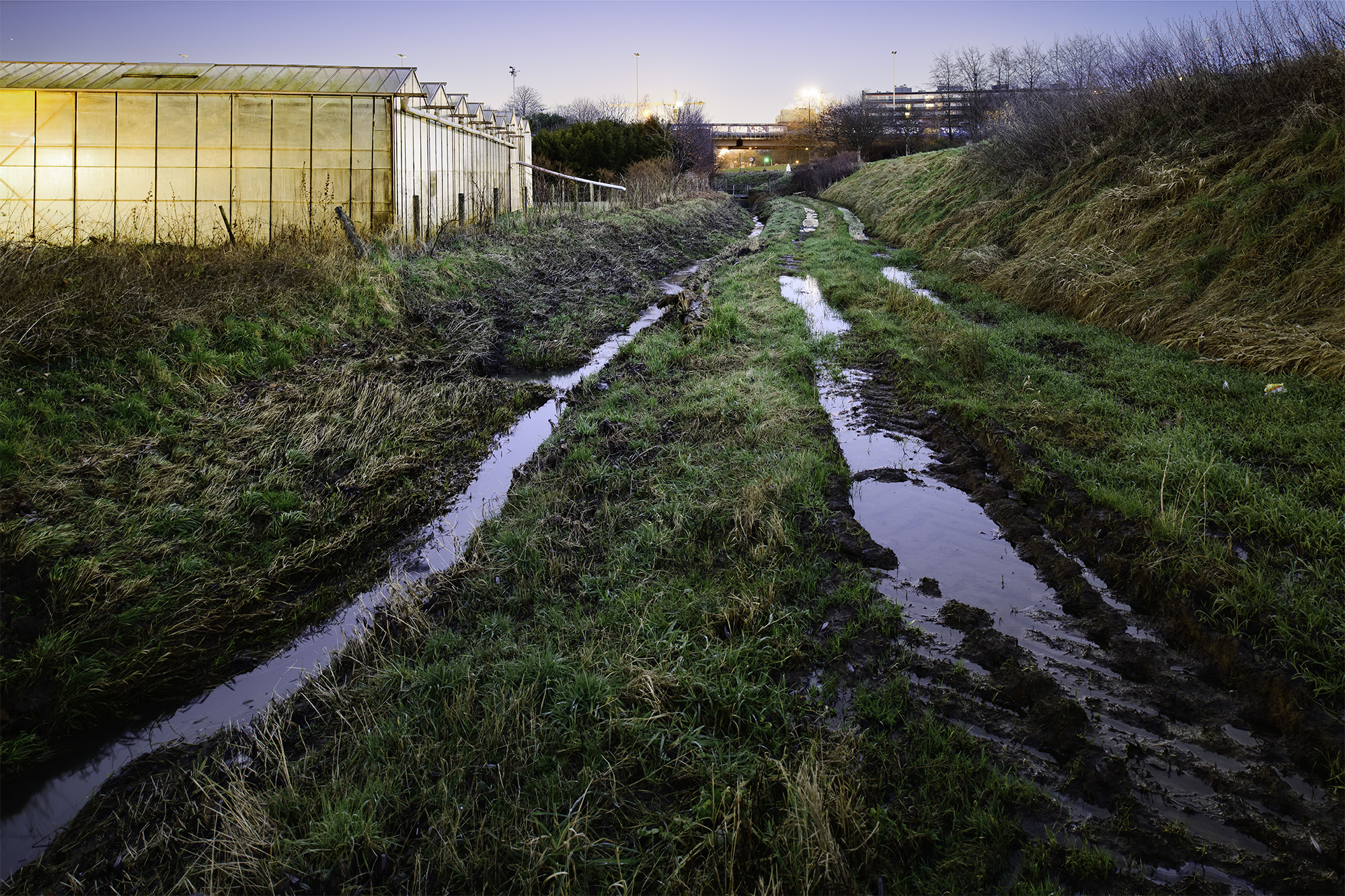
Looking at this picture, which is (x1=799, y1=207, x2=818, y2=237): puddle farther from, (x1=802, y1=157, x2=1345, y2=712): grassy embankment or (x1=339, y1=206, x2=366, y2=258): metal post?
(x1=339, y1=206, x2=366, y2=258): metal post

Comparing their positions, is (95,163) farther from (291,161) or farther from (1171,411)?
(1171,411)

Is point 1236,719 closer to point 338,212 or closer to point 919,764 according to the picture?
point 919,764

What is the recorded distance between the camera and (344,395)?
874 centimetres

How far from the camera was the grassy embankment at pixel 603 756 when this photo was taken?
10.2 ft

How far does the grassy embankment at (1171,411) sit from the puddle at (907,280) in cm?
39

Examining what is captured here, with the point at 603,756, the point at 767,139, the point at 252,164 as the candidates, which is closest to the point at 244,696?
the point at 603,756

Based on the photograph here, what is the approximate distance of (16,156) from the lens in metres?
15.5

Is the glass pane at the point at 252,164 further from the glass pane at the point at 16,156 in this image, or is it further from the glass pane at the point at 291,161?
the glass pane at the point at 16,156

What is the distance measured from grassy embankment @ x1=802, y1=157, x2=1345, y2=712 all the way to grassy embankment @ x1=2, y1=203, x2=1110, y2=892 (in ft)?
6.64

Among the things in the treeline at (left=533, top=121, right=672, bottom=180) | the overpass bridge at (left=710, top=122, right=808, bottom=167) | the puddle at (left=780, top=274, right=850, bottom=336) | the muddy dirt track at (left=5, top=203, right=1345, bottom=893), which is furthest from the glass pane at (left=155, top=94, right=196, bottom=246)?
the overpass bridge at (left=710, top=122, right=808, bottom=167)

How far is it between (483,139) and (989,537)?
23.0 m

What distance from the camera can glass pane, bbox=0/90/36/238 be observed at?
15336mm

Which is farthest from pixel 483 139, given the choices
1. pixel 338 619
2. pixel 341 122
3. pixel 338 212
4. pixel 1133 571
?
pixel 1133 571

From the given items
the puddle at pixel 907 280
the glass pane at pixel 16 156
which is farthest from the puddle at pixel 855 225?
the glass pane at pixel 16 156
